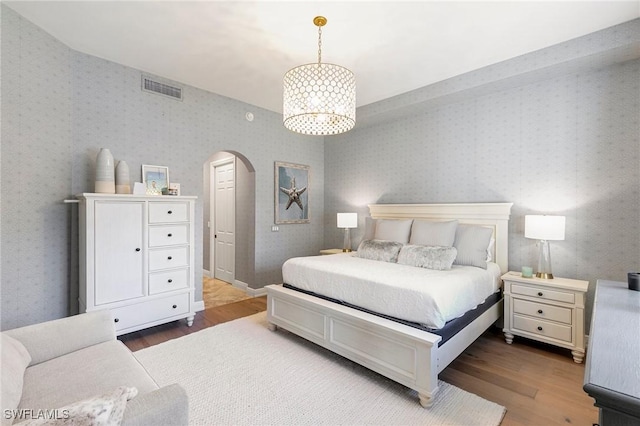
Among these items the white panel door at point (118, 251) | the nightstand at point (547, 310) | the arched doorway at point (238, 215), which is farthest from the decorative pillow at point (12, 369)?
the nightstand at point (547, 310)

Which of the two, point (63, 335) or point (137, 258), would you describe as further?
point (137, 258)

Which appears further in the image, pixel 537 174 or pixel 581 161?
pixel 537 174

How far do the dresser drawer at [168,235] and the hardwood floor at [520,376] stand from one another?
39.0 inches

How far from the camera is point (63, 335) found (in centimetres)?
171

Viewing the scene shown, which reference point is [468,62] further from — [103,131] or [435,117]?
[103,131]

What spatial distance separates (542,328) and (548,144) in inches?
73.6

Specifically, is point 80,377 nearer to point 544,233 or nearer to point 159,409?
point 159,409

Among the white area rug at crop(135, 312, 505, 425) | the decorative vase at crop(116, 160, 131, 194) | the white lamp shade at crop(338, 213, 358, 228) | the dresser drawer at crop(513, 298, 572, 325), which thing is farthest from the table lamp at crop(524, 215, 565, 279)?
the decorative vase at crop(116, 160, 131, 194)

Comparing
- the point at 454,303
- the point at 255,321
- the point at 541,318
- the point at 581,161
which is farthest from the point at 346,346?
the point at 581,161

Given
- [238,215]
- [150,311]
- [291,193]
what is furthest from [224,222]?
[150,311]

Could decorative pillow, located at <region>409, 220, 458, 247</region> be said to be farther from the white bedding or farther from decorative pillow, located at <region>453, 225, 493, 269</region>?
the white bedding

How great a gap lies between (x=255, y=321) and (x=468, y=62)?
12.3 ft

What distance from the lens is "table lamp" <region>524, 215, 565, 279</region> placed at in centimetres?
271

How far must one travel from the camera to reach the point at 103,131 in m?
3.12
